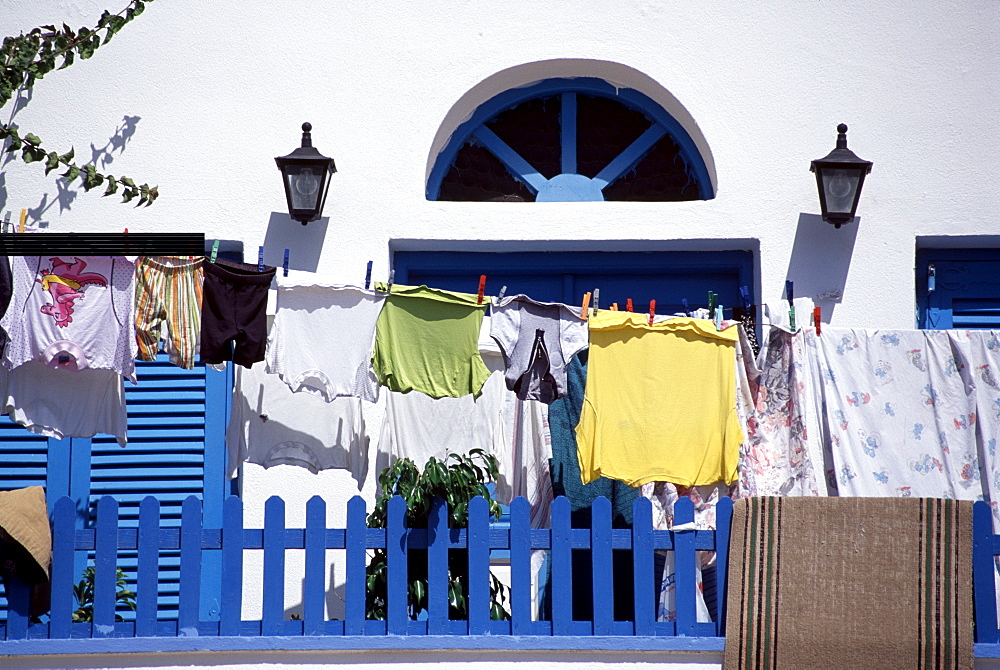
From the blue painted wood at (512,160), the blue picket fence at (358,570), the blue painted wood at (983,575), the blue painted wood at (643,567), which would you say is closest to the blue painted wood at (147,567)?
the blue picket fence at (358,570)

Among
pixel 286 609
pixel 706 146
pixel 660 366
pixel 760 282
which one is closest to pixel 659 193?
pixel 706 146

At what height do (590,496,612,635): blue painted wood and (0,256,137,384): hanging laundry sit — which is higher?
(0,256,137,384): hanging laundry

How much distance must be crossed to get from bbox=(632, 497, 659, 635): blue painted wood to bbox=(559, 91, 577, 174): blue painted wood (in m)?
2.36

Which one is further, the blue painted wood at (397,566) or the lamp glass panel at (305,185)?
the lamp glass panel at (305,185)

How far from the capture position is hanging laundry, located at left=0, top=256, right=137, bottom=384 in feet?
18.5

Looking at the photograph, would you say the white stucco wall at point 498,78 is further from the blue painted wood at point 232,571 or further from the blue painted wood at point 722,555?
the blue painted wood at point 722,555

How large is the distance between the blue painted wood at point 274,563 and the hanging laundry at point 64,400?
1027mm

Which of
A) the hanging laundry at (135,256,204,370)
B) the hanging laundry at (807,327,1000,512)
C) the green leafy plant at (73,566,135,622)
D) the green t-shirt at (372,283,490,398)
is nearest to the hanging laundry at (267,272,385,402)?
the green t-shirt at (372,283,490,398)

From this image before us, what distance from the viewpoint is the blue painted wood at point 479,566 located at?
17.5 ft

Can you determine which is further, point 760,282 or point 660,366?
point 760,282

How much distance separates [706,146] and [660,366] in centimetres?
157

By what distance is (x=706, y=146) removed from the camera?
6.61 m

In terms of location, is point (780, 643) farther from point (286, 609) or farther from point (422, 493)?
point (286, 609)

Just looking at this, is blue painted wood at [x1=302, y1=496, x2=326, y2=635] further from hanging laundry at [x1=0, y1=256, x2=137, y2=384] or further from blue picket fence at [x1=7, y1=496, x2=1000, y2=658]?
hanging laundry at [x1=0, y1=256, x2=137, y2=384]
